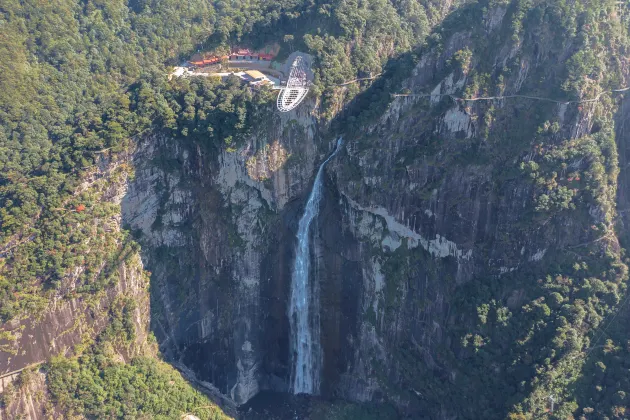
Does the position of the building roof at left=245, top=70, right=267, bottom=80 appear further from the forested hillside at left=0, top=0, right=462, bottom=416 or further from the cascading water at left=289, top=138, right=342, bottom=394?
the cascading water at left=289, top=138, right=342, bottom=394

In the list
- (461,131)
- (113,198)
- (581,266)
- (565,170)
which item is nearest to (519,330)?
(581,266)

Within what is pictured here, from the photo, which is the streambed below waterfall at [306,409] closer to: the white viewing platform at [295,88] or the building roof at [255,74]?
the white viewing platform at [295,88]

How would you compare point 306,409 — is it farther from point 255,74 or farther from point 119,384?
point 255,74

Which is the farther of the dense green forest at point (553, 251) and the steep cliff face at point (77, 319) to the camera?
the dense green forest at point (553, 251)

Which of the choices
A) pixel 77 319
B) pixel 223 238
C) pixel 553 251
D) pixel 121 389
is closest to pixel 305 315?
pixel 223 238

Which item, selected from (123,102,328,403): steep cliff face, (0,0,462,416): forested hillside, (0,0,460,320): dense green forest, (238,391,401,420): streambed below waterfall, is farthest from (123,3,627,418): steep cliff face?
(0,0,460,320): dense green forest

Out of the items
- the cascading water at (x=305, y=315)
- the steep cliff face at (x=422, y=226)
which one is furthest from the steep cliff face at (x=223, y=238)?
the cascading water at (x=305, y=315)
